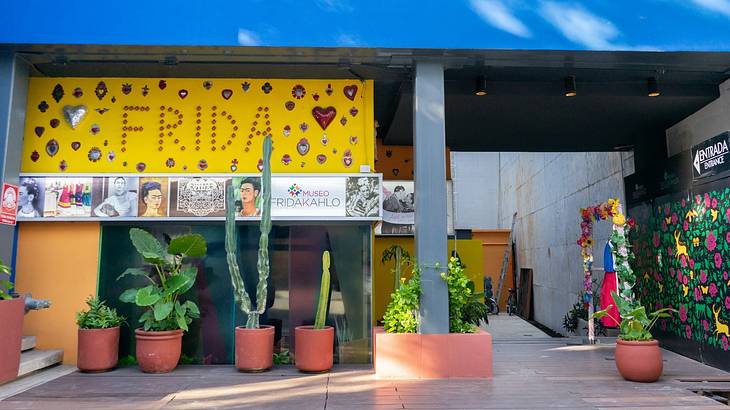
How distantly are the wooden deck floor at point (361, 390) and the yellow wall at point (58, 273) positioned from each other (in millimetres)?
933

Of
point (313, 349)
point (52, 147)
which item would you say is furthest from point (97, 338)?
point (52, 147)

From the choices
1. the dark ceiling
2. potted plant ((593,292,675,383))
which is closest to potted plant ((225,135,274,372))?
the dark ceiling

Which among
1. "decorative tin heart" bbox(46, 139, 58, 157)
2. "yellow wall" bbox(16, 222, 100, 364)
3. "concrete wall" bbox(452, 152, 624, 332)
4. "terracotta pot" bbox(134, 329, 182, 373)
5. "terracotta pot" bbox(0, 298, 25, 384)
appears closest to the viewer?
"terracotta pot" bbox(0, 298, 25, 384)

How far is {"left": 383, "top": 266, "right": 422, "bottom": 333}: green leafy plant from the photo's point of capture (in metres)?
6.30

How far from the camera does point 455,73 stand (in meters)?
7.46

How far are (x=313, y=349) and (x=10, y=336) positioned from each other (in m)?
3.23

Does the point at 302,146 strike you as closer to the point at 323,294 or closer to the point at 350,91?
the point at 350,91

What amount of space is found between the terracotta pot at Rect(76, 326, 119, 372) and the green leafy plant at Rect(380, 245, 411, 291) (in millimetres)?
3868

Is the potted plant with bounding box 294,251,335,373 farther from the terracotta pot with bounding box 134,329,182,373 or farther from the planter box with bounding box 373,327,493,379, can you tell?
the terracotta pot with bounding box 134,329,182,373

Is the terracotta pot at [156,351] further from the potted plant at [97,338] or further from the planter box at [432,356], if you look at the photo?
the planter box at [432,356]

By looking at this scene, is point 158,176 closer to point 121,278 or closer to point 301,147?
point 121,278

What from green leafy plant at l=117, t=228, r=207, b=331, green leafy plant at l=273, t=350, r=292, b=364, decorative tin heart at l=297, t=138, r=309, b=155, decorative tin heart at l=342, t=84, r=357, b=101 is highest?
decorative tin heart at l=342, t=84, r=357, b=101

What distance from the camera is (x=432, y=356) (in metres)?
6.18

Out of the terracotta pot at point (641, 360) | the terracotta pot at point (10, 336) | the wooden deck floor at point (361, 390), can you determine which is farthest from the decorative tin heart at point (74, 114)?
the terracotta pot at point (641, 360)
